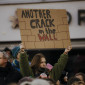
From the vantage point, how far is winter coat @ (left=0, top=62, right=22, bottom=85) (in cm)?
464

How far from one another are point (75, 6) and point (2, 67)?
565cm

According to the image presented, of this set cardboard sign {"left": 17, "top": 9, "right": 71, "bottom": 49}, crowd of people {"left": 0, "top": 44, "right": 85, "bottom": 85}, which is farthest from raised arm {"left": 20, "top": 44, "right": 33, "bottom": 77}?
cardboard sign {"left": 17, "top": 9, "right": 71, "bottom": 49}

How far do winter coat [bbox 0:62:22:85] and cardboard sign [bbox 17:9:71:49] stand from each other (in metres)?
0.46

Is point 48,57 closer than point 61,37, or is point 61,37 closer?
point 61,37

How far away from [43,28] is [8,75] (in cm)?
94

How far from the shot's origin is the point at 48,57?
973 centimetres

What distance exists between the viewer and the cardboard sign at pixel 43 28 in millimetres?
5102

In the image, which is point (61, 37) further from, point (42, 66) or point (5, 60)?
point (5, 60)

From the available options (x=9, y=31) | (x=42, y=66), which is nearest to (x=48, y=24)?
(x=42, y=66)

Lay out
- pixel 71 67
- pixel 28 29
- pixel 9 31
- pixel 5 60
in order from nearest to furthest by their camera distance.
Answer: pixel 5 60, pixel 28 29, pixel 71 67, pixel 9 31

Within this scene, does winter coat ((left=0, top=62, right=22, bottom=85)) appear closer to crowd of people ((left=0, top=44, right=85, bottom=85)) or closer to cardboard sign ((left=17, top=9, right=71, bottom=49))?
crowd of people ((left=0, top=44, right=85, bottom=85))

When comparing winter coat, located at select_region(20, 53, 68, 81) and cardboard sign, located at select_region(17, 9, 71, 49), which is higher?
cardboard sign, located at select_region(17, 9, 71, 49)

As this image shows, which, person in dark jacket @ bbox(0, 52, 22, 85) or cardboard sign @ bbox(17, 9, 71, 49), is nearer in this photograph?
person in dark jacket @ bbox(0, 52, 22, 85)

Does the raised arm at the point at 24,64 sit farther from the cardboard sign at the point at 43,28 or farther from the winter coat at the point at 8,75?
the cardboard sign at the point at 43,28
